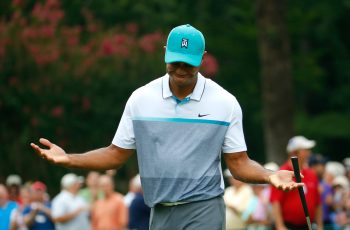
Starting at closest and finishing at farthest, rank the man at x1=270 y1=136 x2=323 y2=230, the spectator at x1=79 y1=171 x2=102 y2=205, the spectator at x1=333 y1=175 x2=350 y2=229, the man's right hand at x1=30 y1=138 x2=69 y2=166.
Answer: the man's right hand at x1=30 y1=138 x2=69 y2=166 < the man at x1=270 y1=136 x2=323 y2=230 < the spectator at x1=333 y1=175 x2=350 y2=229 < the spectator at x1=79 y1=171 x2=102 y2=205

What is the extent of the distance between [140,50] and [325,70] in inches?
453

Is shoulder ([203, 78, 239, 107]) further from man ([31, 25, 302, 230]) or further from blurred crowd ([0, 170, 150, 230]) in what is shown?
blurred crowd ([0, 170, 150, 230])

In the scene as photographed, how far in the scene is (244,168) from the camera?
707cm

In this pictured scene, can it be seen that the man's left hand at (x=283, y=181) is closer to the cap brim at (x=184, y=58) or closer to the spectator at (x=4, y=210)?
the cap brim at (x=184, y=58)

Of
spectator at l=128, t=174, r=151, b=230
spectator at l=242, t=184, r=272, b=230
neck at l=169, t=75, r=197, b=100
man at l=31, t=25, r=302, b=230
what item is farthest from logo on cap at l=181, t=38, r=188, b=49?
spectator at l=242, t=184, r=272, b=230

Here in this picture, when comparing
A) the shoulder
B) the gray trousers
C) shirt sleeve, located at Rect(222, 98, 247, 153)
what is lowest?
the gray trousers

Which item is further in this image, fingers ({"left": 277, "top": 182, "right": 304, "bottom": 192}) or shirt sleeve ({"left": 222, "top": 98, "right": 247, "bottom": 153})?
shirt sleeve ({"left": 222, "top": 98, "right": 247, "bottom": 153})

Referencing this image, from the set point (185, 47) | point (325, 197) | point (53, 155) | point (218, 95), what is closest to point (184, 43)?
point (185, 47)

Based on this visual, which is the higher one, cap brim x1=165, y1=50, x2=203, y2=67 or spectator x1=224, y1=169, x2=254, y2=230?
cap brim x1=165, y1=50, x2=203, y2=67

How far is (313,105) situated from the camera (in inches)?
1554

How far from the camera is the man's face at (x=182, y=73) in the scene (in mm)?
6926

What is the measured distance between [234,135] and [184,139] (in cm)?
33

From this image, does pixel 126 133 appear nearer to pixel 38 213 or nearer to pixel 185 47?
pixel 185 47

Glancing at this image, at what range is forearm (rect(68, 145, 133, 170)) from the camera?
710cm
